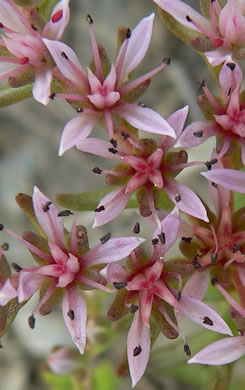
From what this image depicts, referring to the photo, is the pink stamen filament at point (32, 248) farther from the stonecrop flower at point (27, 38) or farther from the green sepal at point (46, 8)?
the green sepal at point (46, 8)

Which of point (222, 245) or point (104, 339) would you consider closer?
point (222, 245)

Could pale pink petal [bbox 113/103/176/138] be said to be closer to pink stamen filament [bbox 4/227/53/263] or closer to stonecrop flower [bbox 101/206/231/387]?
stonecrop flower [bbox 101/206/231/387]

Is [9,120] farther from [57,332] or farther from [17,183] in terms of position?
[57,332]

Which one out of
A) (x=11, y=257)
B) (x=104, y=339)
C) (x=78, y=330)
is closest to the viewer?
(x=78, y=330)

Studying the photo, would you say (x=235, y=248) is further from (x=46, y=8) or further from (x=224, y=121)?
(x=46, y=8)

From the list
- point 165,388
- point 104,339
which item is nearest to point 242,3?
point 104,339

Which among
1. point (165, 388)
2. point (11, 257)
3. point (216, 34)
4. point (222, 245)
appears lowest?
point (165, 388)
